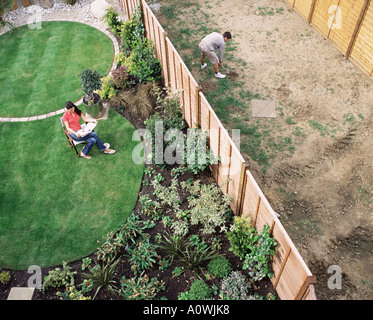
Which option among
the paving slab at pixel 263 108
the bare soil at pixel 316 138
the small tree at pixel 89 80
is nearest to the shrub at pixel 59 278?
the bare soil at pixel 316 138

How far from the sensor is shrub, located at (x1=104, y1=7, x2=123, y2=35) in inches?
435

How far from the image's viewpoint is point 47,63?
10.7m

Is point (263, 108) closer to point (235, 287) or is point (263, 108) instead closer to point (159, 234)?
point (159, 234)

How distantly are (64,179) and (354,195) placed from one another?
642cm

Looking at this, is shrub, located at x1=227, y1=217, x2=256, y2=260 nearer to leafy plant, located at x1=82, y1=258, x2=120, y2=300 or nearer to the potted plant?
leafy plant, located at x1=82, y1=258, x2=120, y2=300

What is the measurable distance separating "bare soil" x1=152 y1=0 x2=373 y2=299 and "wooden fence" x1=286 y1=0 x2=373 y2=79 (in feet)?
0.80

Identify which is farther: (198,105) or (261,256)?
(198,105)

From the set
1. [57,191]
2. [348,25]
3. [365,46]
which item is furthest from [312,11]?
[57,191]

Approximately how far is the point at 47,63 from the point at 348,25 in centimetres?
952

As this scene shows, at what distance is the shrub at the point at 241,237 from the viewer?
18.6 feet

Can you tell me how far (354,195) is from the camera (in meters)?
6.95

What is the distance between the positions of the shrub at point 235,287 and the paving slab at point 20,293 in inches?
134
